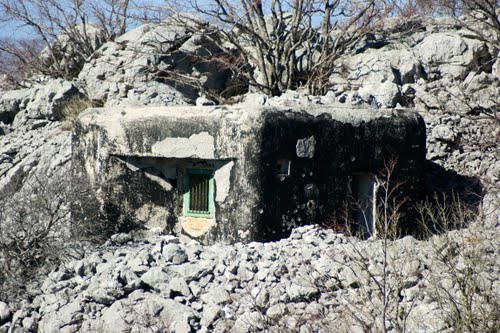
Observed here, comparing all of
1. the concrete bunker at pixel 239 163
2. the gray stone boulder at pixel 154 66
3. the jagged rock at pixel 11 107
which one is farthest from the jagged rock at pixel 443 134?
the jagged rock at pixel 11 107

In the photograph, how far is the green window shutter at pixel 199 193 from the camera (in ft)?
29.9

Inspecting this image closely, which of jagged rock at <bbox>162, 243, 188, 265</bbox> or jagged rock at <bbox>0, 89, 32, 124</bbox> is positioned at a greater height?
jagged rock at <bbox>0, 89, 32, 124</bbox>

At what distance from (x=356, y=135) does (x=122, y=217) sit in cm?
293

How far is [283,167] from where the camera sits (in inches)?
341

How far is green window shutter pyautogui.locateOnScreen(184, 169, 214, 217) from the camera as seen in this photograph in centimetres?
912

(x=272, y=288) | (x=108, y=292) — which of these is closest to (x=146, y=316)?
(x=108, y=292)

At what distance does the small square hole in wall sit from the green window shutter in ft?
2.95

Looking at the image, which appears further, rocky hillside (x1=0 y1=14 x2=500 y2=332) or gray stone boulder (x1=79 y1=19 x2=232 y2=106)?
gray stone boulder (x1=79 y1=19 x2=232 y2=106)

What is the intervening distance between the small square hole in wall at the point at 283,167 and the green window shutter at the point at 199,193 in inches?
35.4

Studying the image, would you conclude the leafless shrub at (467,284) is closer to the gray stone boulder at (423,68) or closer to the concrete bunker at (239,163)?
the concrete bunker at (239,163)

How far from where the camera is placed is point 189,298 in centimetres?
726

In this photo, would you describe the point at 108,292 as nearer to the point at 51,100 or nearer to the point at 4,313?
the point at 4,313

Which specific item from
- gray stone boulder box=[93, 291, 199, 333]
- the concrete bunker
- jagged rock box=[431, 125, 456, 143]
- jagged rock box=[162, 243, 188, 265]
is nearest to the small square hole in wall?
the concrete bunker

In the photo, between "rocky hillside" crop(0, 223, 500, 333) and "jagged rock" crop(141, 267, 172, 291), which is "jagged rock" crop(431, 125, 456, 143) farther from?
"jagged rock" crop(141, 267, 172, 291)
